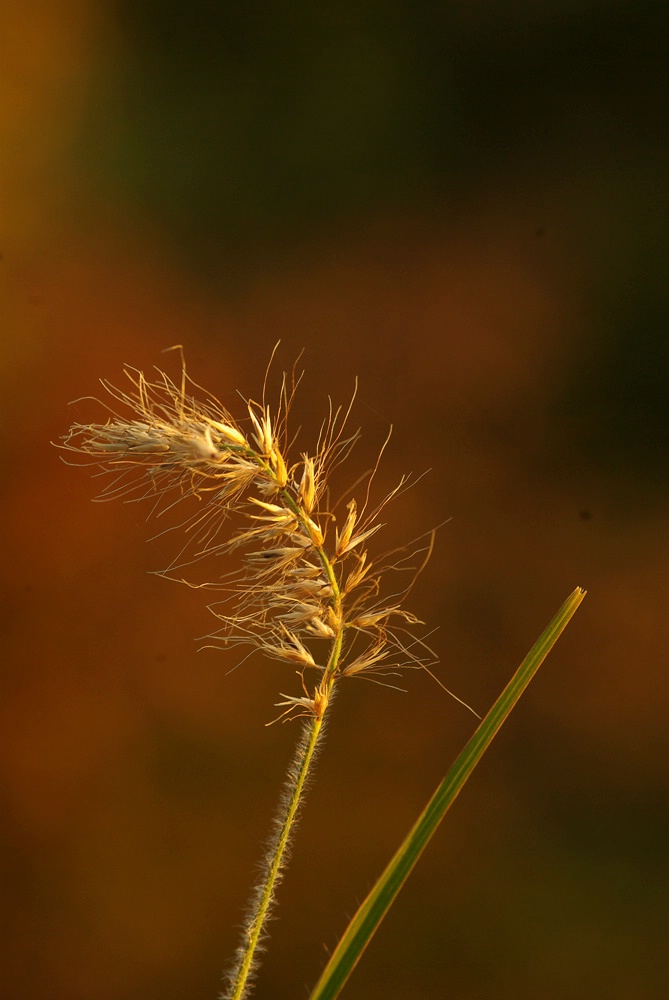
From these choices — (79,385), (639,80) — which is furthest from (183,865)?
(639,80)

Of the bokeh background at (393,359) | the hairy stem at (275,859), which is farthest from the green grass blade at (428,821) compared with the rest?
the bokeh background at (393,359)

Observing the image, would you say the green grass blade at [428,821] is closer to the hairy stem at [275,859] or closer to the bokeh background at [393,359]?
the hairy stem at [275,859]

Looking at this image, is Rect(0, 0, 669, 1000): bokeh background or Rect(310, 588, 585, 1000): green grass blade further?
Rect(0, 0, 669, 1000): bokeh background

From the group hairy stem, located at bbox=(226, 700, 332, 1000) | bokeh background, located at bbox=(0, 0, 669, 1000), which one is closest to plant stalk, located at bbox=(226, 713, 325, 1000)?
hairy stem, located at bbox=(226, 700, 332, 1000)

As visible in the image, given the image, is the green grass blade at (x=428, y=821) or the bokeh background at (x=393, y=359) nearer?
the green grass blade at (x=428, y=821)

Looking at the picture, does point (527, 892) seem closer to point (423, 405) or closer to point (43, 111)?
point (423, 405)

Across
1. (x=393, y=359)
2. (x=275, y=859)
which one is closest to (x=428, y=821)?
(x=275, y=859)

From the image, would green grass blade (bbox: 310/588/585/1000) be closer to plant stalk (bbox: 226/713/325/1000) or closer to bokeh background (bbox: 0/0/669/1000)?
plant stalk (bbox: 226/713/325/1000)

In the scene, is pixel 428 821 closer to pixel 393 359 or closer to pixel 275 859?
pixel 275 859
